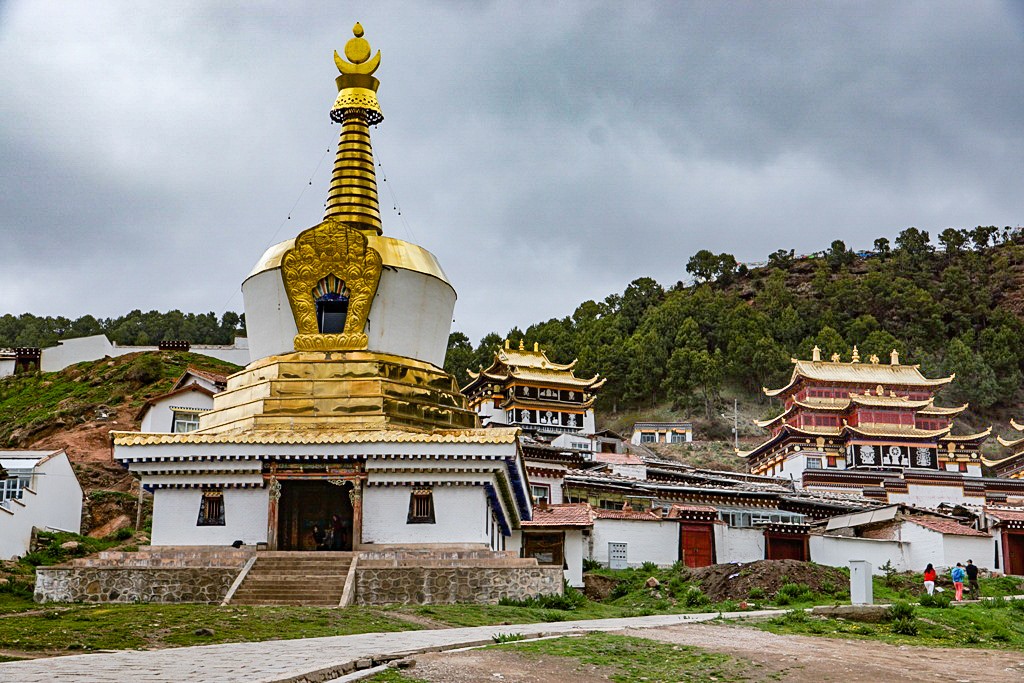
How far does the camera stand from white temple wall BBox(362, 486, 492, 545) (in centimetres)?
2291

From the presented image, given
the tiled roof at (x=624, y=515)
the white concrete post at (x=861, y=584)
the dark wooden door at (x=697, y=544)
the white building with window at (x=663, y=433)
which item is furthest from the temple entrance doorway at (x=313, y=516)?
the white building with window at (x=663, y=433)

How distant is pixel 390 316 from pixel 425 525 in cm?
585

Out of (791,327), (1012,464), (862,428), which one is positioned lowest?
(1012,464)

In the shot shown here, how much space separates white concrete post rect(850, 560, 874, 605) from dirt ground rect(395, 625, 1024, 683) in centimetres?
503

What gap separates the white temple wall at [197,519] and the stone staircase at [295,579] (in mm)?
1557

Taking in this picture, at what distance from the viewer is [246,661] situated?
11.2 m

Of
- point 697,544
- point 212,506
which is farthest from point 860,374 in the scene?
point 212,506

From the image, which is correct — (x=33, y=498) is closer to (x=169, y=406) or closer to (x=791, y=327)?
(x=169, y=406)

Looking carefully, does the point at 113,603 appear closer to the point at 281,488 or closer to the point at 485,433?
the point at 281,488

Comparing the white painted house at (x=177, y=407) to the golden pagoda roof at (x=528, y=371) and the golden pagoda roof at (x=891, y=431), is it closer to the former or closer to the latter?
the golden pagoda roof at (x=528, y=371)

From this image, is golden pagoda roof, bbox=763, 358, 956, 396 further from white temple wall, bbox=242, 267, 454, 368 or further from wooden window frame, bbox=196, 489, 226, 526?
wooden window frame, bbox=196, 489, 226, 526

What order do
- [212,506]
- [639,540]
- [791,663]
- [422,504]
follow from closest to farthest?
[791,663], [422,504], [212,506], [639,540]

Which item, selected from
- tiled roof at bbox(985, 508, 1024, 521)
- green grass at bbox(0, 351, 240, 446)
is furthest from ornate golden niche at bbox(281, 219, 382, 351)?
tiled roof at bbox(985, 508, 1024, 521)

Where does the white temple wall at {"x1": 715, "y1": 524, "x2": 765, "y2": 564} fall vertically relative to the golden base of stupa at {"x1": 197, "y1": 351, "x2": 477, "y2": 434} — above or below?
below
